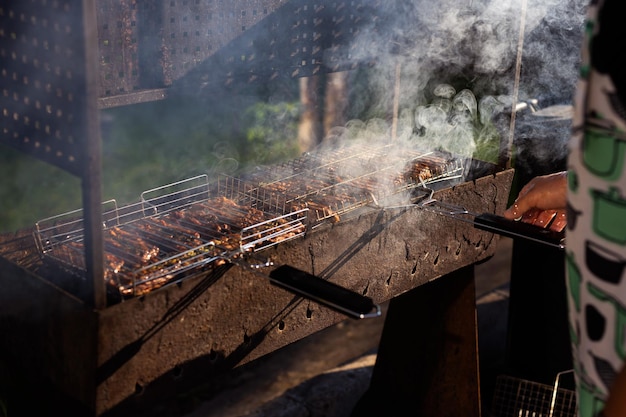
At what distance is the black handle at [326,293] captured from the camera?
7.80ft

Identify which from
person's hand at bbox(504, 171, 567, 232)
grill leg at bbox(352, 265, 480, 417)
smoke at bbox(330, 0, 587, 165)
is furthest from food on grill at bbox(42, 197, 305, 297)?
smoke at bbox(330, 0, 587, 165)

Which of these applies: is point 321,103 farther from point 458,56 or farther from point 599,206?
point 599,206

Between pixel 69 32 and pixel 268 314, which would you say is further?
pixel 268 314

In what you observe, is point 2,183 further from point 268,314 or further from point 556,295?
point 556,295

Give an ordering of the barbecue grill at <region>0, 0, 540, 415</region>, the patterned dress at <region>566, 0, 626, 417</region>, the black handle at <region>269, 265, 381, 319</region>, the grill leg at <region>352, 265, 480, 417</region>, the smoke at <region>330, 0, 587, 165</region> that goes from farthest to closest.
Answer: the smoke at <region>330, 0, 587, 165</region>
the grill leg at <region>352, 265, 480, 417</region>
the barbecue grill at <region>0, 0, 540, 415</region>
the black handle at <region>269, 265, 381, 319</region>
the patterned dress at <region>566, 0, 626, 417</region>

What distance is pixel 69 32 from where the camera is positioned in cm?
237

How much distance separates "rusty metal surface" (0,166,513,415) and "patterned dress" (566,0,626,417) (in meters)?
1.51

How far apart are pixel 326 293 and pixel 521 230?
1042mm

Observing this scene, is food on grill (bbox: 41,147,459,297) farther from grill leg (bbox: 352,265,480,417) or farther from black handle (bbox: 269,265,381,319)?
grill leg (bbox: 352,265,480,417)

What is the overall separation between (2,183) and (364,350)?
3040 millimetres

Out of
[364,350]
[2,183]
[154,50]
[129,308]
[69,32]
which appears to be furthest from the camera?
[364,350]

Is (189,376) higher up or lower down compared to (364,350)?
higher up

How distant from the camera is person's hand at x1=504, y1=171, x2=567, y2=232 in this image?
2822 millimetres

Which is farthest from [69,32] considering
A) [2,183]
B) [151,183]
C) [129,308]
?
[151,183]
